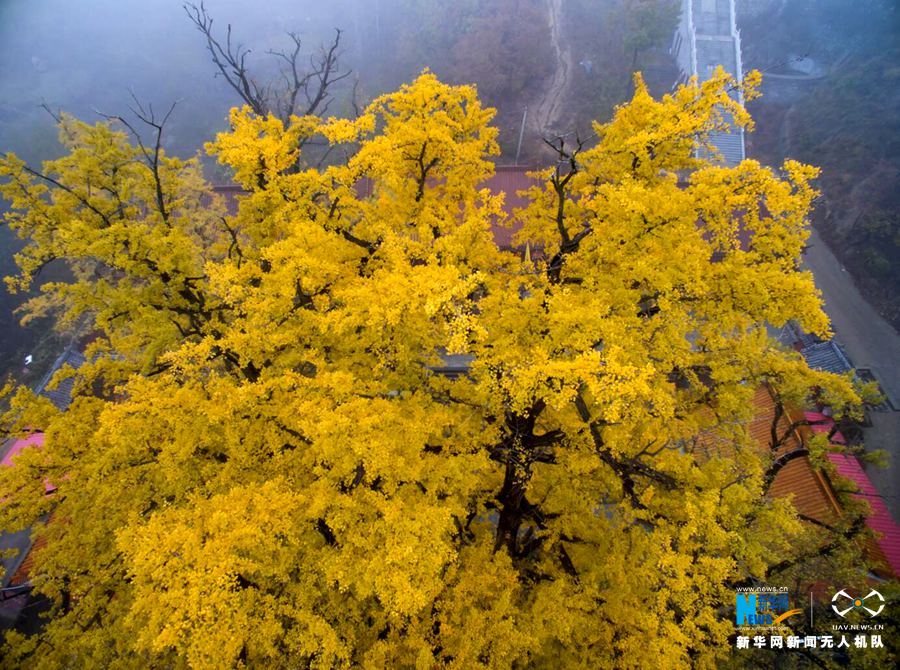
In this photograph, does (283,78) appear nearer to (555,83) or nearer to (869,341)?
(555,83)

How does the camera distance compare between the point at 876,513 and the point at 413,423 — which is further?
the point at 876,513

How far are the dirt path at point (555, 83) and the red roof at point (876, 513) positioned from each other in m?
25.2

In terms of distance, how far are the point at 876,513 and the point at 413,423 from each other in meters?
18.4

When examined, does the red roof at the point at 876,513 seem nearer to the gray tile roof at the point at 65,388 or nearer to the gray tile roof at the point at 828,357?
the gray tile roof at the point at 828,357

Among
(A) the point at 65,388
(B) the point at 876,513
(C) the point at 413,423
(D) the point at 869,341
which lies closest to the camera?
(C) the point at 413,423

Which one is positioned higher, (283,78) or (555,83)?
(555,83)

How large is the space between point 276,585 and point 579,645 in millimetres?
6289

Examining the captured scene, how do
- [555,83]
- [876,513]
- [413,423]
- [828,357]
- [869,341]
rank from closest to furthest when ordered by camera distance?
[413,423], [876,513], [828,357], [869,341], [555,83]

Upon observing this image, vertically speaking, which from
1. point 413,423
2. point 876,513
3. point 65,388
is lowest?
point 413,423

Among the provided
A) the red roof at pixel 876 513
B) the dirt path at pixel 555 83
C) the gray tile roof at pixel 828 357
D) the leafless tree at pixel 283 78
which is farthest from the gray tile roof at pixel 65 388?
the gray tile roof at pixel 828 357

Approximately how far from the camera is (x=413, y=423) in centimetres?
830

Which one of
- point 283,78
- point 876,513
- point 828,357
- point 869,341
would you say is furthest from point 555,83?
point 876,513

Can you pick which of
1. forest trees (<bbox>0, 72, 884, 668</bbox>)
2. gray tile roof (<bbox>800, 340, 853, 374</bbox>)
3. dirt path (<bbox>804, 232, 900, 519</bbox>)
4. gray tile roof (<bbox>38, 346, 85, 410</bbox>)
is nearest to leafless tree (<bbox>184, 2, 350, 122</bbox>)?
forest trees (<bbox>0, 72, 884, 668</bbox>)

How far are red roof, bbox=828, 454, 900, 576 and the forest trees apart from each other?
4457 mm
